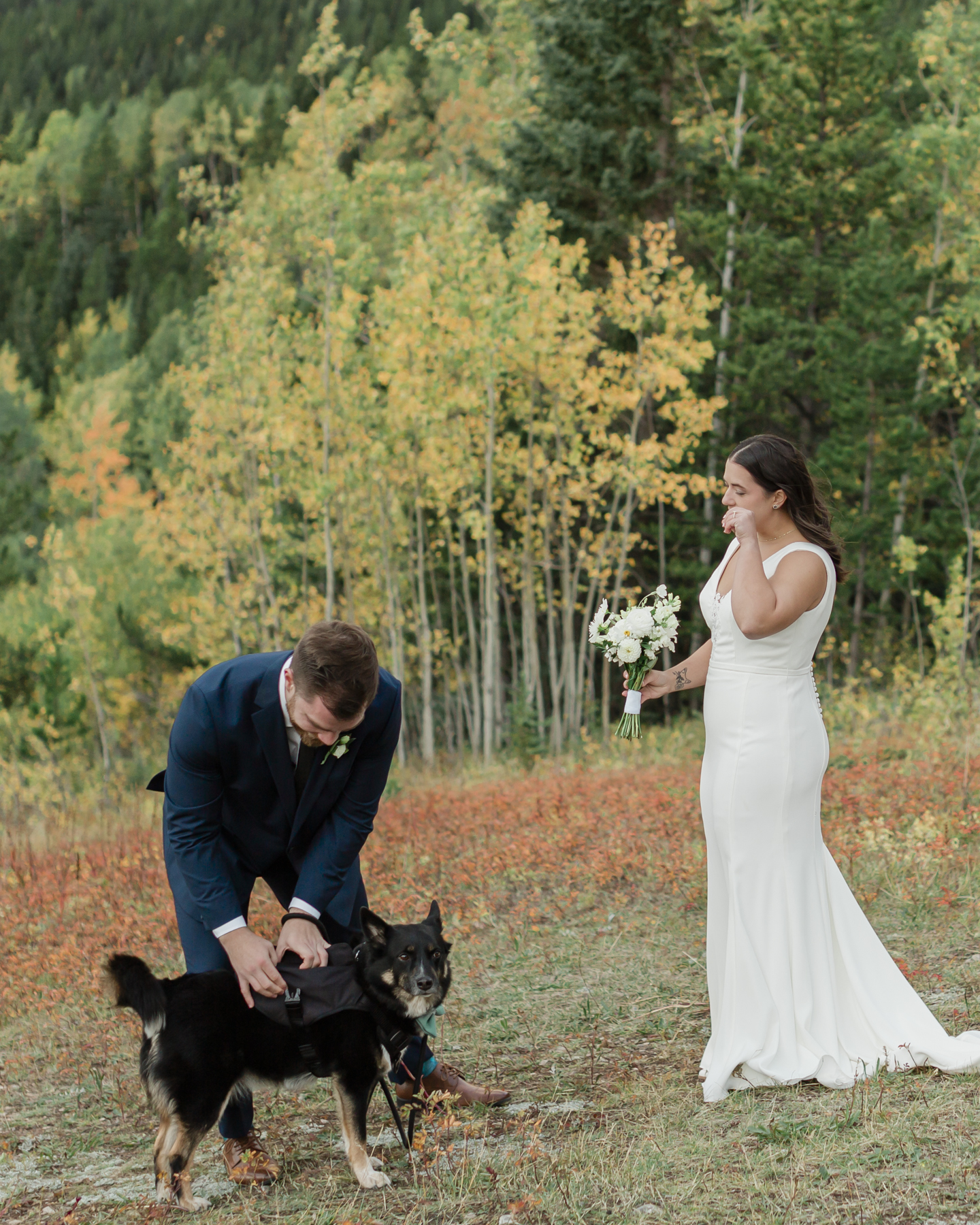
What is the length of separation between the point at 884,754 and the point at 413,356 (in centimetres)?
683

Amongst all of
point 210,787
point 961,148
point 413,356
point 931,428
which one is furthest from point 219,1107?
point 931,428

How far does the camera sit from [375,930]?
3.31m

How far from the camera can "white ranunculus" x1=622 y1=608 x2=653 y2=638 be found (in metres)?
4.17

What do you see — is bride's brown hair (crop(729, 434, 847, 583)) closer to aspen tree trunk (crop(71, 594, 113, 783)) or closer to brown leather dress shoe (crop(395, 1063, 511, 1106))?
brown leather dress shoe (crop(395, 1063, 511, 1106))

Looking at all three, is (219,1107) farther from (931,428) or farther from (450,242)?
(931,428)

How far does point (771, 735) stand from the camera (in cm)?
379

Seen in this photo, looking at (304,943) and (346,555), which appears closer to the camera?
(304,943)

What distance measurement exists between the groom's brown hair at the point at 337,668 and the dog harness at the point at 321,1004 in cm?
81

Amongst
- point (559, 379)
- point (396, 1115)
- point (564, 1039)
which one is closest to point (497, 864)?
point (564, 1039)

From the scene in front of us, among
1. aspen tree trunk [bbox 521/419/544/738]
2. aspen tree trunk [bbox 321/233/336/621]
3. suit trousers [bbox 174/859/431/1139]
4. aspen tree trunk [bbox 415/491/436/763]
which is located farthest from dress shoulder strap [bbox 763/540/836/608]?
aspen tree trunk [bbox 415/491/436/763]

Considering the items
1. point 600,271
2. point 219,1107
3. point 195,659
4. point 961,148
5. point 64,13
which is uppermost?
point 64,13

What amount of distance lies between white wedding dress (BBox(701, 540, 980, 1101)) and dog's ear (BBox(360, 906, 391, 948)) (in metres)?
1.22

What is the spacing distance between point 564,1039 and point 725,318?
16.3 metres

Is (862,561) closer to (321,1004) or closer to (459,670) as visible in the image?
(459,670)
